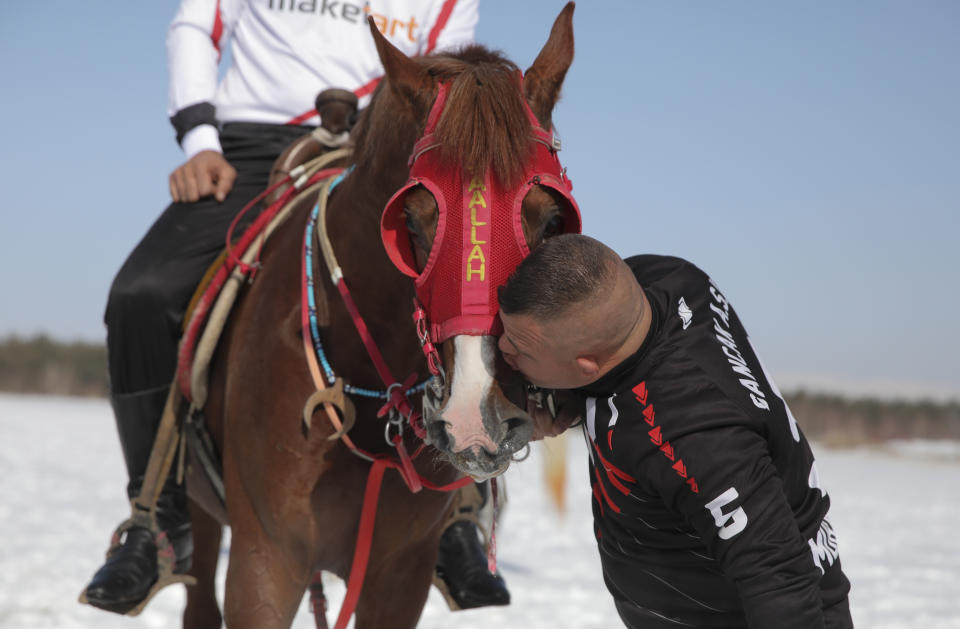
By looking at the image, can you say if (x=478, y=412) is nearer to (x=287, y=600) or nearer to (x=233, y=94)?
(x=287, y=600)

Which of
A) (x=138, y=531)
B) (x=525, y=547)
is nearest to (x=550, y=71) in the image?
(x=138, y=531)

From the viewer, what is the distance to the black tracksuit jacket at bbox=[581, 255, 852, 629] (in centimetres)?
157

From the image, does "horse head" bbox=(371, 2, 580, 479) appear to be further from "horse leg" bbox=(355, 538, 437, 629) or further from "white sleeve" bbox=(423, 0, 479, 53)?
"white sleeve" bbox=(423, 0, 479, 53)

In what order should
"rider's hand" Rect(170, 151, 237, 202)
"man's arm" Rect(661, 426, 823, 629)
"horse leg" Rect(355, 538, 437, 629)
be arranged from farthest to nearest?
"rider's hand" Rect(170, 151, 237, 202) → "horse leg" Rect(355, 538, 437, 629) → "man's arm" Rect(661, 426, 823, 629)

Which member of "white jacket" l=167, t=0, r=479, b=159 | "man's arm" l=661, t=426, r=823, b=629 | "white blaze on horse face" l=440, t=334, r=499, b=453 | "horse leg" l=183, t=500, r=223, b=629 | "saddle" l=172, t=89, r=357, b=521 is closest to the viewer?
"man's arm" l=661, t=426, r=823, b=629

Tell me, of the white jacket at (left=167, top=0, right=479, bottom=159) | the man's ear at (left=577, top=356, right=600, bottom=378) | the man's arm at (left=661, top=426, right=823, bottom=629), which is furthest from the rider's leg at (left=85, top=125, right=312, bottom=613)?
the man's arm at (left=661, top=426, right=823, bottom=629)

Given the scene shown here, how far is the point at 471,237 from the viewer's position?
5.80ft

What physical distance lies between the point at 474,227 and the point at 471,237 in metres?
0.02

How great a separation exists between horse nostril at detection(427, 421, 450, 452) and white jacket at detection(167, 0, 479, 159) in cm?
204

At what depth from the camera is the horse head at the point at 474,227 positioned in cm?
170

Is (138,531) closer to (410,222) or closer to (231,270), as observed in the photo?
(231,270)

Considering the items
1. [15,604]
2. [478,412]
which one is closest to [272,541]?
[478,412]

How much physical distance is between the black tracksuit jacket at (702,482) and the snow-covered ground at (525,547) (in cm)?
46

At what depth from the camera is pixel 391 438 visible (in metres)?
2.40
